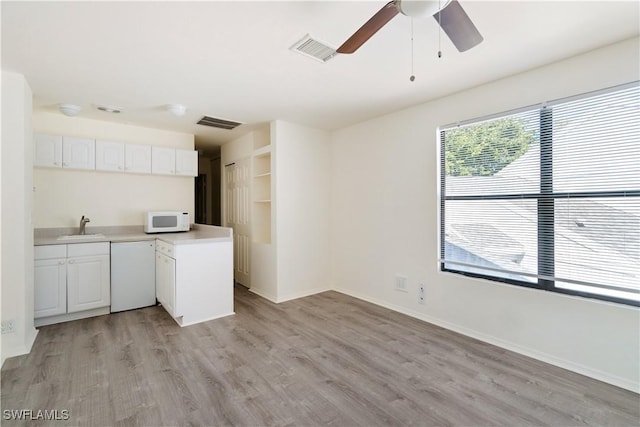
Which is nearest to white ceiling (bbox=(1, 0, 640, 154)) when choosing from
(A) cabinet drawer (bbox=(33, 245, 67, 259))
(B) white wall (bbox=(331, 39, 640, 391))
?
(B) white wall (bbox=(331, 39, 640, 391))

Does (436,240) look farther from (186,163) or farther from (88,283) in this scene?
(88,283)

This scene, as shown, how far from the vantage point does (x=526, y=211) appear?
2682mm

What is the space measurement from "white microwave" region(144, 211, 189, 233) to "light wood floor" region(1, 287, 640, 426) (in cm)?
143

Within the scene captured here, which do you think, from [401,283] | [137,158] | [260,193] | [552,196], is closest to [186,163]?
[137,158]

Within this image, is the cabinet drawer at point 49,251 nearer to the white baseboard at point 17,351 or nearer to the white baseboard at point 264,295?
the white baseboard at point 17,351

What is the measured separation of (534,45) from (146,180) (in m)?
5.02

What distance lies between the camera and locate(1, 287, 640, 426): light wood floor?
1.86m

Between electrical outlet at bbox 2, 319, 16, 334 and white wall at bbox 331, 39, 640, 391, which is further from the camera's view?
electrical outlet at bbox 2, 319, 16, 334

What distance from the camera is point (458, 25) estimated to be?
5.18 feet

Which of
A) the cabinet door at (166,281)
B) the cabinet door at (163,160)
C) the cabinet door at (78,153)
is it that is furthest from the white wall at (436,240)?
the cabinet door at (78,153)

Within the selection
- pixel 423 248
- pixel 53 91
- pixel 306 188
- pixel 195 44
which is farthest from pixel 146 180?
pixel 423 248

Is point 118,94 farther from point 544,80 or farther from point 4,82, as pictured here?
point 544,80

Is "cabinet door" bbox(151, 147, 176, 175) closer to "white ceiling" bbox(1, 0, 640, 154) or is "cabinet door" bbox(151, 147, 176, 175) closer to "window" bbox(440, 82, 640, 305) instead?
"white ceiling" bbox(1, 0, 640, 154)

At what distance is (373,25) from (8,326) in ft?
12.6
